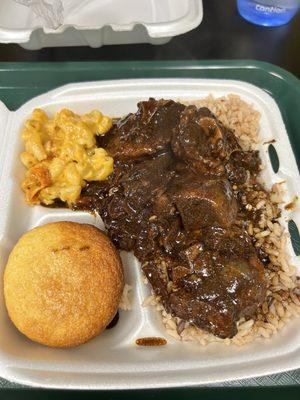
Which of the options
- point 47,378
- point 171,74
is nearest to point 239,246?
point 47,378

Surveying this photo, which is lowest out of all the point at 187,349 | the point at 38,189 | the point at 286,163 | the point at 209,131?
the point at 187,349

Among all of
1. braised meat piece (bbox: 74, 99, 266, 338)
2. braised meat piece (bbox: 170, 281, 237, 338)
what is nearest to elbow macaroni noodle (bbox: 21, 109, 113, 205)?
braised meat piece (bbox: 74, 99, 266, 338)

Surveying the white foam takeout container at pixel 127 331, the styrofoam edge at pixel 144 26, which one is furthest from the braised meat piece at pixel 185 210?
the styrofoam edge at pixel 144 26

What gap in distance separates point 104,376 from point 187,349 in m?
0.36

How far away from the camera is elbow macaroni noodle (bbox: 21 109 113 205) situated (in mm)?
1969

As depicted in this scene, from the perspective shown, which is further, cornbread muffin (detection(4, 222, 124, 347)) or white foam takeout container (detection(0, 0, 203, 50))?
white foam takeout container (detection(0, 0, 203, 50))

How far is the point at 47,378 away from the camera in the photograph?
1469 millimetres

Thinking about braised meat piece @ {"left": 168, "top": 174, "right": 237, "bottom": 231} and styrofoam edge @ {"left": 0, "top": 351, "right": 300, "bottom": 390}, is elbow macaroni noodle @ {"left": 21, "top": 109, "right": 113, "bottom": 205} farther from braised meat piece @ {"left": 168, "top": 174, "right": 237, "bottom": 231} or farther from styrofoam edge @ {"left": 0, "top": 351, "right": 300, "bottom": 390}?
styrofoam edge @ {"left": 0, "top": 351, "right": 300, "bottom": 390}

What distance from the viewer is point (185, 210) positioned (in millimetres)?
1725

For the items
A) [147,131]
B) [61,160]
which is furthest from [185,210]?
[61,160]

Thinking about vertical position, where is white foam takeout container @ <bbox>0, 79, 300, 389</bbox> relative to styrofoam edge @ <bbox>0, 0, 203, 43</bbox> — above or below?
below

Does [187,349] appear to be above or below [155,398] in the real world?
above

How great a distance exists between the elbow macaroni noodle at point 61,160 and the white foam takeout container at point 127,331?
0.08 meters

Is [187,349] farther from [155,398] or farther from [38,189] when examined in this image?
[38,189]
